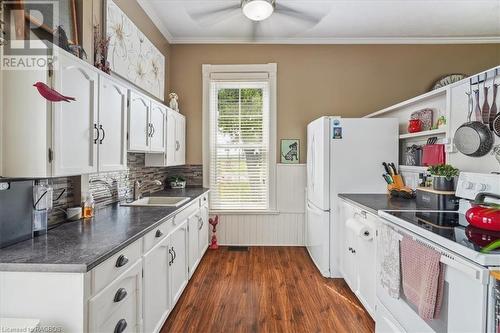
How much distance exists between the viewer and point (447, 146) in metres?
2.27

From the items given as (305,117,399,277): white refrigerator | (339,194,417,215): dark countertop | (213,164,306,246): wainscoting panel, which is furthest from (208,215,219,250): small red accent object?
(339,194,417,215): dark countertop

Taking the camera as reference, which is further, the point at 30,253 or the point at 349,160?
the point at 349,160

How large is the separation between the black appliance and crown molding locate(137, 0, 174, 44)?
7.62ft

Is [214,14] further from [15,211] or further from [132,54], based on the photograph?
[15,211]

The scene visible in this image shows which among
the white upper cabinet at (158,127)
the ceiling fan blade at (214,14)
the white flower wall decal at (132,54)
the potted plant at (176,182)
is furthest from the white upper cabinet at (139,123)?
the ceiling fan blade at (214,14)

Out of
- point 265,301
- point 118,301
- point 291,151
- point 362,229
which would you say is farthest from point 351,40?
point 118,301

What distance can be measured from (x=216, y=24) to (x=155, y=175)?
207cm

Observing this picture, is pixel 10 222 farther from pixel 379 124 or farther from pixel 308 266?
pixel 379 124

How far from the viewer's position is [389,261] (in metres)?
1.61

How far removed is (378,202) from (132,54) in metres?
2.69

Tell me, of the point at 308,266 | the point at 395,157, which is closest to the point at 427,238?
the point at 395,157

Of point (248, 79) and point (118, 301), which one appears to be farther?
point (248, 79)

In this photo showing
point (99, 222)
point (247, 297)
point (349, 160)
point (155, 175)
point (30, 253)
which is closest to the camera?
point (30, 253)

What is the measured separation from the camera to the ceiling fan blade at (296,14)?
2836 millimetres
